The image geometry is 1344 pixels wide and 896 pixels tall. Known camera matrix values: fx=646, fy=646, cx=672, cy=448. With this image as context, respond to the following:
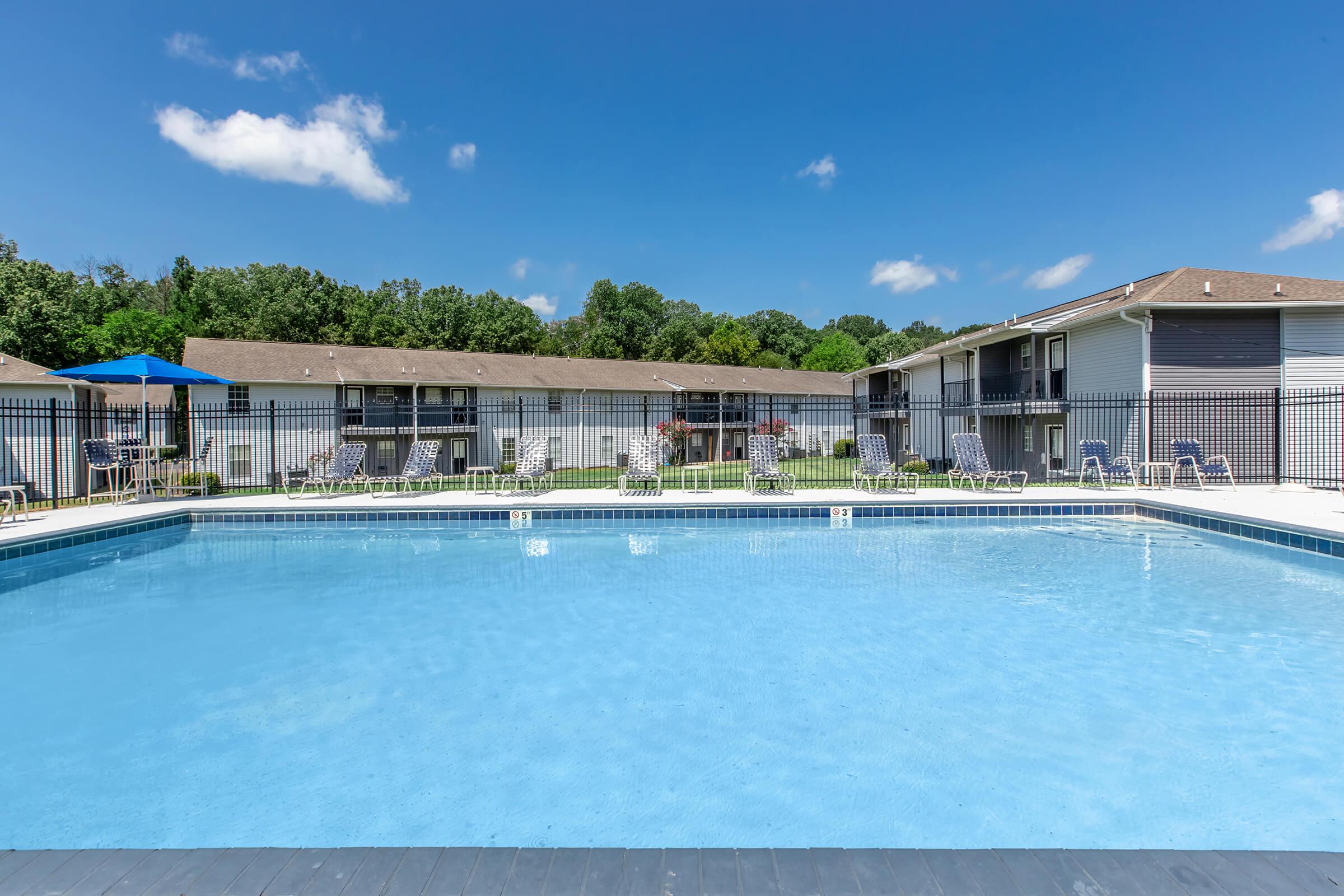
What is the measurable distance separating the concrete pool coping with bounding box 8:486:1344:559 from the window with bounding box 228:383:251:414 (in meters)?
12.8

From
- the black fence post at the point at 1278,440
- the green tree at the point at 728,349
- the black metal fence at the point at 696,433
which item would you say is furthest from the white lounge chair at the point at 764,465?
the green tree at the point at 728,349

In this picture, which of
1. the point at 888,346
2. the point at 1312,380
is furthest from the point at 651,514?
the point at 888,346

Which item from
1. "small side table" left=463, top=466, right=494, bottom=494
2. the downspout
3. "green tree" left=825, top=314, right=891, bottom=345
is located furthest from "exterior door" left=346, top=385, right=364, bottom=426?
"green tree" left=825, top=314, right=891, bottom=345

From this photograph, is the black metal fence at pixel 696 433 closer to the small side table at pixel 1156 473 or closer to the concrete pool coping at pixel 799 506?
the small side table at pixel 1156 473

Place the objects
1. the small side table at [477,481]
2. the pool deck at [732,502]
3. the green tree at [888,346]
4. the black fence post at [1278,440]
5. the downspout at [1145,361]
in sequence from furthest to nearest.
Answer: the green tree at [888,346], the downspout at [1145,361], the black fence post at [1278,440], the small side table at [477,481], the pool deck at [732,502]

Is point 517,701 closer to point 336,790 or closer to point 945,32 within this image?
point 336,790

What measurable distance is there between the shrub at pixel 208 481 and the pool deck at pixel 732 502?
1.48ft

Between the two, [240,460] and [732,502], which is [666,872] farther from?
[240,460]

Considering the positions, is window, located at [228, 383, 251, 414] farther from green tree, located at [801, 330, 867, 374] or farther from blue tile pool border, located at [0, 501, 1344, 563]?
green tree, located at [801, 330, 867, 374]

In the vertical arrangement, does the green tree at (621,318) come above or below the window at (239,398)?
above

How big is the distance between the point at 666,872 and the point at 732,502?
9.38 metres

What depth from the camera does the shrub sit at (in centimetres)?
1345

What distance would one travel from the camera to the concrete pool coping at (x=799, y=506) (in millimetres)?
8469

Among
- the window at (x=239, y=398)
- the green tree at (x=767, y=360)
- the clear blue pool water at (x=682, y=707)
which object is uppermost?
the green tree at (x=767, y=360)
